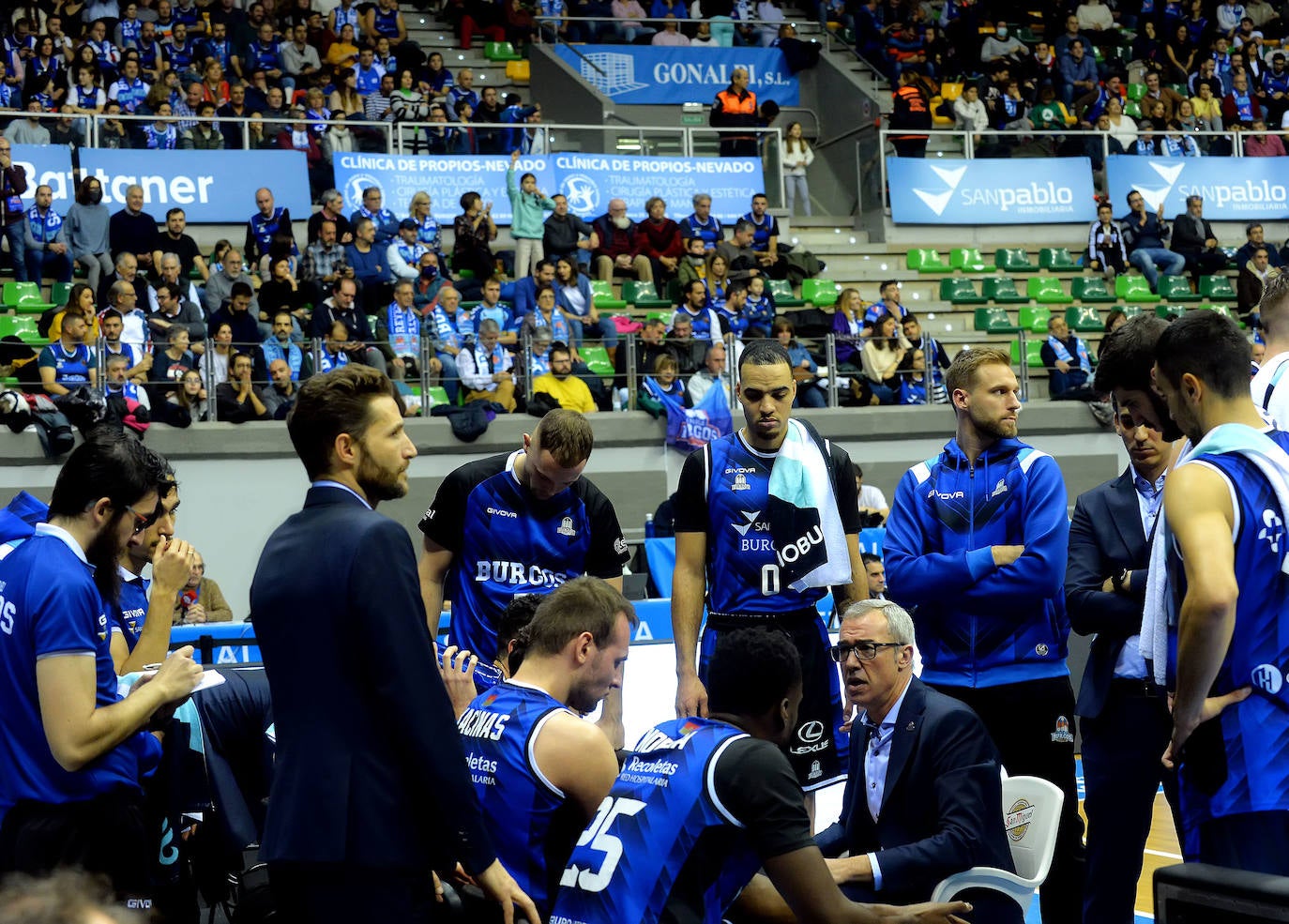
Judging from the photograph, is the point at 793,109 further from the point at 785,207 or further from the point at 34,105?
the point at 34,105

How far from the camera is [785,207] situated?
2059 cm

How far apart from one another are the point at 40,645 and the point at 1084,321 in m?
17.3

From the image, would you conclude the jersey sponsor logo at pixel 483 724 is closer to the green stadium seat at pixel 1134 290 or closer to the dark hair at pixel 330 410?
the dark hair at pixel 330 410

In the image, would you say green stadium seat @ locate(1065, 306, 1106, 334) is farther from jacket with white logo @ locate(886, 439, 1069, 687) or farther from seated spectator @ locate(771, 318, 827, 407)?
jacket with white logo @ locate(886, 439, 1069, 687)

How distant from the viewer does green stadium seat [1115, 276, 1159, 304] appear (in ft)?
65.6

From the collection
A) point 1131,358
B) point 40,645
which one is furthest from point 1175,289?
point 40,645

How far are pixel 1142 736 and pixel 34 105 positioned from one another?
626 inches

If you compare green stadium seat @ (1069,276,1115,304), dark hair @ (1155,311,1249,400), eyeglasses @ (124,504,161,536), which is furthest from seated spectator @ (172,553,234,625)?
green stadium seat @ (1069,276,1115,304)

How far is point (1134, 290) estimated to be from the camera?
20062mm

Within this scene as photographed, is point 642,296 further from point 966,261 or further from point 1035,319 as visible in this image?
point 1035,319

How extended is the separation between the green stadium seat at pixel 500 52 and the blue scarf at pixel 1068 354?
9.82 meters

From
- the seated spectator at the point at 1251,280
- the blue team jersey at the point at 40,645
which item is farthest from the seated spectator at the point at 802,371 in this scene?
the blue team jersey at the point at 40,645

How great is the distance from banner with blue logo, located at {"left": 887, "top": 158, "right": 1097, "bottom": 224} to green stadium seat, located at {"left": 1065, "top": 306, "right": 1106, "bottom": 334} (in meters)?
2.14

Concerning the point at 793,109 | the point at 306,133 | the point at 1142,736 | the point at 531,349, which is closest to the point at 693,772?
the point at 1142,736
